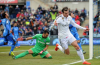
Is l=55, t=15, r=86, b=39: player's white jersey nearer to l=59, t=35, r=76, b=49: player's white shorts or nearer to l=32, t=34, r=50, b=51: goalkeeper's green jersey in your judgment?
l=59, t=35, r=76, b=49: player's white shorts

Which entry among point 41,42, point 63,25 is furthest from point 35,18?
point 63,25

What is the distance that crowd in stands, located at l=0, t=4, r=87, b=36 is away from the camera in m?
26.1

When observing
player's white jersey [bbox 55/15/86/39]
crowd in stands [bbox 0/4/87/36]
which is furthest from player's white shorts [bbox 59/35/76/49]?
crowd in stands [bbox 0/4/87/36]

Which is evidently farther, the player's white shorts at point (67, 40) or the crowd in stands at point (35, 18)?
the crowd in stands at point (35, 18)

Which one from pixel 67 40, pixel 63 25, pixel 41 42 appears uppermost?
pixel 63 25

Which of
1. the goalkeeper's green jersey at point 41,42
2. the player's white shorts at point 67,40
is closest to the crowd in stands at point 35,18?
the goalkeeper's green jersey at point 41,42

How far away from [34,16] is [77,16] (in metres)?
5.36

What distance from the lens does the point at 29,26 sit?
→ 26641 millimetres

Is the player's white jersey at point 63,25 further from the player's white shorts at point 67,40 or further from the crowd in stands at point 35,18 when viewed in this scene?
the crowd in stands at point 35,18

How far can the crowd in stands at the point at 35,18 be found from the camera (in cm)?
2611

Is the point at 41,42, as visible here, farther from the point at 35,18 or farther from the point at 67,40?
the point at 35,18

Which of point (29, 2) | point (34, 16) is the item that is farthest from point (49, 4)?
point (34, 16)

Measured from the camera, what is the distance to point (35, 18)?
28.2 metres

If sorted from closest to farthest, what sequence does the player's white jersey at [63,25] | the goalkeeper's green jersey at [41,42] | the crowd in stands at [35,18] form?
the player's white jersey at [63,25]
the goalkeeper's green jersey at [41,42]
the crowd in stands at [35,18]
